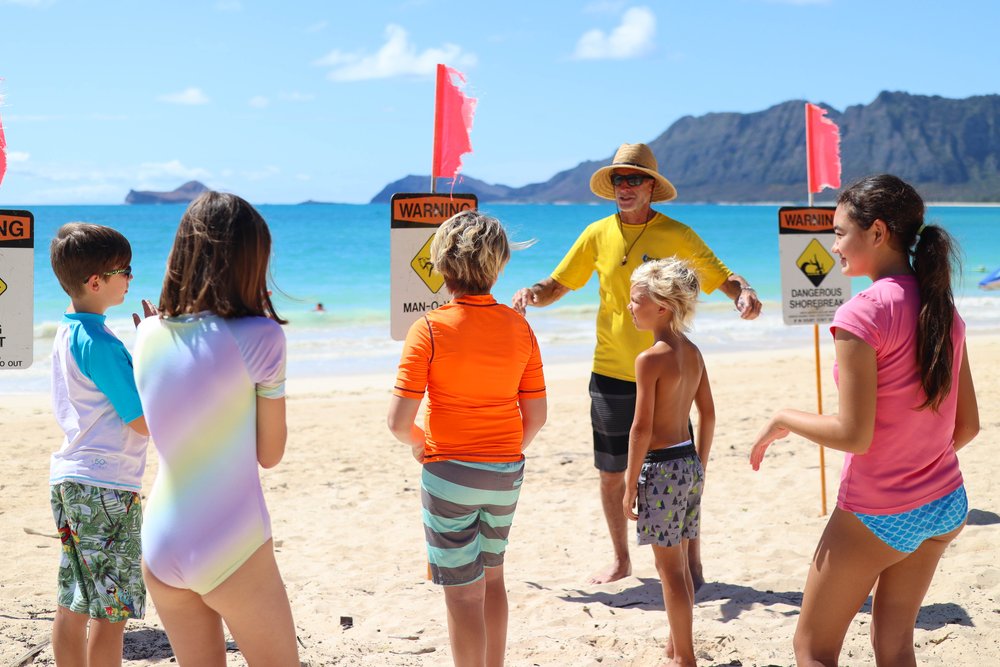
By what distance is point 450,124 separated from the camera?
16.5ft

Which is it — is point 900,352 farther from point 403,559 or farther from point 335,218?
point 335,218

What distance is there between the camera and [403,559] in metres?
5.41

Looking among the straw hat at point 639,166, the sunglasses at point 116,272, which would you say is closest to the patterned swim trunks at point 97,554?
the sunglasses at point 116,272

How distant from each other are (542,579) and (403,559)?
2.80 feet

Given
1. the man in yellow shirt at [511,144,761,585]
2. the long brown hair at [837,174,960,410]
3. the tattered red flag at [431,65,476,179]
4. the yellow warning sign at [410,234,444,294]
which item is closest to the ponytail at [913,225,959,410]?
the long brown hair at [837,174,960,410]

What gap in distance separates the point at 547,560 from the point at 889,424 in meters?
3.09

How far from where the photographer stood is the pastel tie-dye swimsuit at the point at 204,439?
2.22 meters

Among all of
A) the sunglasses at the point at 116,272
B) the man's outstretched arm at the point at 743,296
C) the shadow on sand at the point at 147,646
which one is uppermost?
the sunglasses at the point at 116,272

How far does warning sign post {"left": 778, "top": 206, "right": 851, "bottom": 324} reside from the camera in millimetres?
5977

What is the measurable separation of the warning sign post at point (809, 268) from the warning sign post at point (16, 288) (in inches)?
165

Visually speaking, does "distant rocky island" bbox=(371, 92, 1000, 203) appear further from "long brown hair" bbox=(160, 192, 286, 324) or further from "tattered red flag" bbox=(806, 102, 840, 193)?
"long brown hair" bbox=(160, 192, 286, 324)

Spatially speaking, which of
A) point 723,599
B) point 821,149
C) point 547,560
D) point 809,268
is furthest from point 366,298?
point 723,599

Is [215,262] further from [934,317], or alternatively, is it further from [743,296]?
[743,296]

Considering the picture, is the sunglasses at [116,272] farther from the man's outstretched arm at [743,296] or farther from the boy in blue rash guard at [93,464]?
the man's outstretched arm at [743,296]
